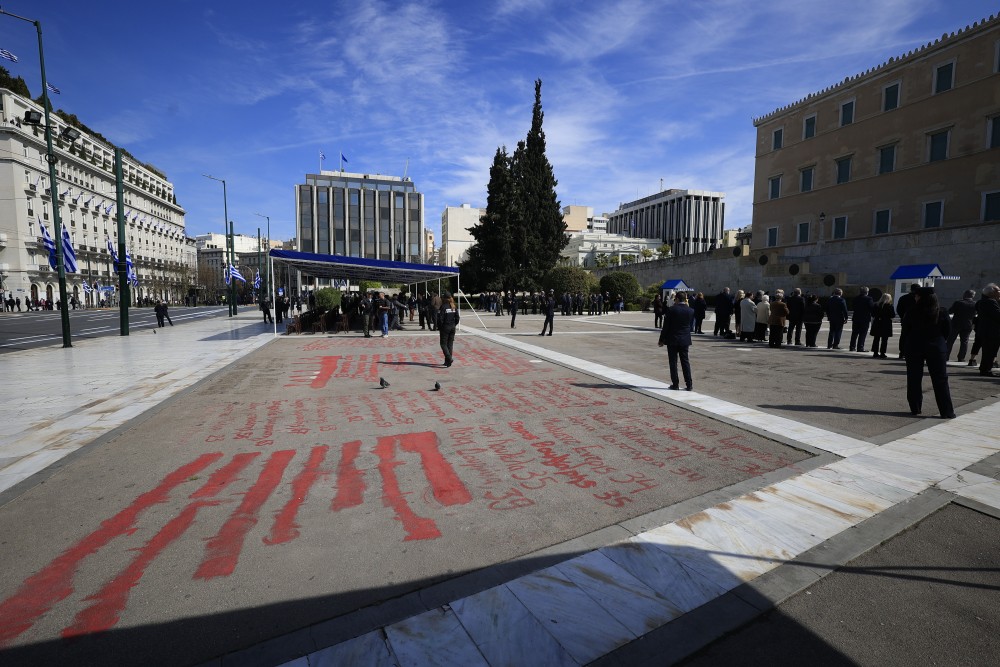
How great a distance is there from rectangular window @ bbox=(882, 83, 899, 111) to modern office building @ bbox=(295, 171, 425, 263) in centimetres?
7639

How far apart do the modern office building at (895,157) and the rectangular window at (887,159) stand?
0.22 feet

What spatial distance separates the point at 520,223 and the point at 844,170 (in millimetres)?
25339

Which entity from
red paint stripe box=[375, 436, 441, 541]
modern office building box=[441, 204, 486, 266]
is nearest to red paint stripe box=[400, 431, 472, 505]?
red paint stripe box=[375, 436, 441, 541]

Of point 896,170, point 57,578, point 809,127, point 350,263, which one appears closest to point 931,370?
point 57,578

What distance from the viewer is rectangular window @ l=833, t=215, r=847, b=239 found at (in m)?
34.4

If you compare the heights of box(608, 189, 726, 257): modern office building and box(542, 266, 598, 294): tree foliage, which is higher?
box(608, 189, 726, 257): modern office building

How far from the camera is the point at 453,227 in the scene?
5084 inches

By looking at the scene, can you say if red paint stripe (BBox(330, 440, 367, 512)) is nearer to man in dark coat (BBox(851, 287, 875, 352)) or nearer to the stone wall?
man in dark coat (BBox(851, 287, 875, 352))

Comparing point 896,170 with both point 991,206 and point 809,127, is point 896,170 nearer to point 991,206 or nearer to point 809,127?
point 991,206

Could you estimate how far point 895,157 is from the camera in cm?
3145

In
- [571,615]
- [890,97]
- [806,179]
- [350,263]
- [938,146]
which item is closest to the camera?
[571,615]

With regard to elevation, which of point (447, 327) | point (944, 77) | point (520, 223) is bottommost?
point (447, 327)

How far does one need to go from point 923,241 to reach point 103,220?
9462 centimetres

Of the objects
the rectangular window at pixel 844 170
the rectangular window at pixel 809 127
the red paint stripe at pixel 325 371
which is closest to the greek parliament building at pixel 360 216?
the rectangular window at pixel 809 127
